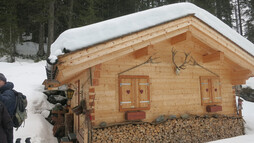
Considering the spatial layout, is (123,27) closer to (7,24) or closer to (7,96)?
(7,96)

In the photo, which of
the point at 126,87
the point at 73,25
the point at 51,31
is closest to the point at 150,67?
the point at 126,87

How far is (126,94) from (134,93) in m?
0.27

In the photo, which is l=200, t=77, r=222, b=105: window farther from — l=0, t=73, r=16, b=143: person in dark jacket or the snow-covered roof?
l=0, t=73, r=16, b=143: person in dark jacket

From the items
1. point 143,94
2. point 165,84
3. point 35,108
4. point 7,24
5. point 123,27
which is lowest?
point 35,108

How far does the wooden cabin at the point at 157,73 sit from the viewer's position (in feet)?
16.2

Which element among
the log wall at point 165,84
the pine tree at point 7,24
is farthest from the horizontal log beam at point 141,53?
the pine tree at point 7,24

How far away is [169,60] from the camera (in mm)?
6598

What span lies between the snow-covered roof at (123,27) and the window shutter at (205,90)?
1.75m

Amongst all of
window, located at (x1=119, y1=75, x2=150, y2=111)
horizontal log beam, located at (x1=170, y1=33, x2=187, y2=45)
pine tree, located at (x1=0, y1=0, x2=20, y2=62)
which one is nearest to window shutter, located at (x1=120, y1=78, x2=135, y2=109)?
window, located at (x1=119, y1=75, x2=150, y2=111)

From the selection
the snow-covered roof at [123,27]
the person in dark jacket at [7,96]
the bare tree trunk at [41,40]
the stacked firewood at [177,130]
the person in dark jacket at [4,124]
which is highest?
the bare tree trunk at [41,40]

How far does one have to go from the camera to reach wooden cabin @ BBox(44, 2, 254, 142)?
194 inches

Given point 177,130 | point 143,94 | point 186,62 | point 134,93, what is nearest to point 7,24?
point 134,93

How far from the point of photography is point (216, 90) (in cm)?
734

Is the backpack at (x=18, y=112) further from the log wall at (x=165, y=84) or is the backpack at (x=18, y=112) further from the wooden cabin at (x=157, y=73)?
the log wall at (x=165, y=84)
